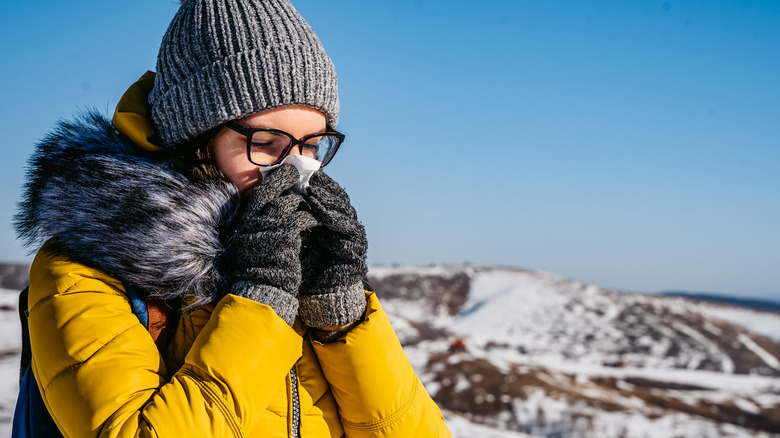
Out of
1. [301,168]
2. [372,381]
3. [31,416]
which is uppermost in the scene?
[301,168]

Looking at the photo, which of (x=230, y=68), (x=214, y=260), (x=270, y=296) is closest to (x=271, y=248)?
(x=270, y=296)

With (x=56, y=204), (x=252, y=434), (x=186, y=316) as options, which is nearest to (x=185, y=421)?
(x=252, y=434)

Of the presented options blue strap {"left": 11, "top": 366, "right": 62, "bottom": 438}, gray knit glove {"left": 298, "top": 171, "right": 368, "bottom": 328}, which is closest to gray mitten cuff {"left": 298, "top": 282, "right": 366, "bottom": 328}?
gray knit glove {"left": 298, "top": 171, "right": 368, "bottom": 328}

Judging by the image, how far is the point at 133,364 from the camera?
1.47 meters

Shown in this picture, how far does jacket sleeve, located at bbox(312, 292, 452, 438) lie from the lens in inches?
69.1

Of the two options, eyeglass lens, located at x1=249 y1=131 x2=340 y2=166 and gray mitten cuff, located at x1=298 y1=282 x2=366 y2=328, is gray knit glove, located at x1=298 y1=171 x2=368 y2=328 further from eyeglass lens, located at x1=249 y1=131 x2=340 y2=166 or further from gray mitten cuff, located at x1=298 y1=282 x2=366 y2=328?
eyeglass lens, located at x1=249 y1=131 x2=340 y2=166

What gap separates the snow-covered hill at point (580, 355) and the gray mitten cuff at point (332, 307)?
14.4 m

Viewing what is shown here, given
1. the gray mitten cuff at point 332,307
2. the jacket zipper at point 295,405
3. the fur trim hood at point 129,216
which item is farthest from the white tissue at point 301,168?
the jacket zipper at point 295,405

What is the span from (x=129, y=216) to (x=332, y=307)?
2.40 ft

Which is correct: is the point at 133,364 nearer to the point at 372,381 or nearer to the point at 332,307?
the point at 332,307

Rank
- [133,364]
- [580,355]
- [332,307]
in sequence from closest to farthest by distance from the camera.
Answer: [133,364] < [332,307] < [580,355]

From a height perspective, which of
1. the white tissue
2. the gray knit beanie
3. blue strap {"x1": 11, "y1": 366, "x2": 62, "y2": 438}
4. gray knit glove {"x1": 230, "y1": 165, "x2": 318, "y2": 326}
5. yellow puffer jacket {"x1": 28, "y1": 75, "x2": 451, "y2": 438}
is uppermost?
the gray knit beanie

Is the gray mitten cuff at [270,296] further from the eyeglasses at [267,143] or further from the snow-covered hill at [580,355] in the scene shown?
the snow-covered hill at [580,355]

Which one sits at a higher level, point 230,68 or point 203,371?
point 230,68
